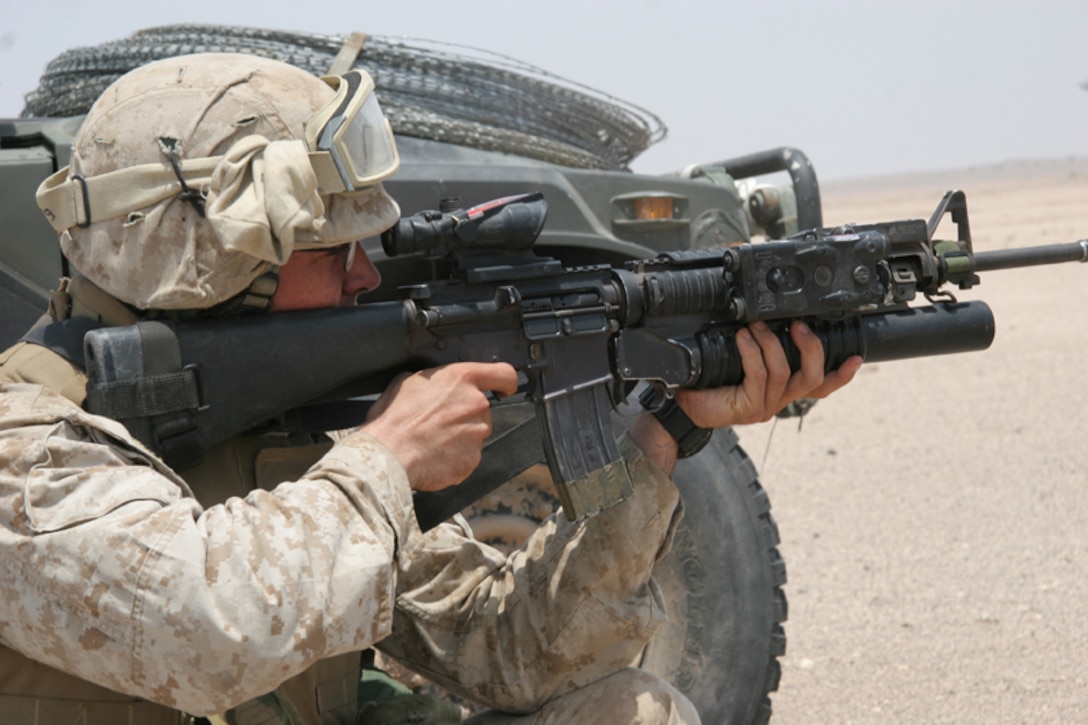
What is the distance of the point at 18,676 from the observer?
2143mm

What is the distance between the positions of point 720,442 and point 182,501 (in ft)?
6.63

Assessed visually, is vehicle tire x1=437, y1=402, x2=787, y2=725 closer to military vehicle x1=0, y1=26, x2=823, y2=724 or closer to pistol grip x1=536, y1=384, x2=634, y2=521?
military vehicle x1=0, y1=26, x2=823, y2=724

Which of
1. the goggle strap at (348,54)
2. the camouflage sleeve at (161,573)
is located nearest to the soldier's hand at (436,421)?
the camouflage sleeve at (161,573)

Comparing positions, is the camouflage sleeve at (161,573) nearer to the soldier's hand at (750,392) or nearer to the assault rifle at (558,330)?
the assault rifle at (558,330)

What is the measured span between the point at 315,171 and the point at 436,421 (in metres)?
0.52

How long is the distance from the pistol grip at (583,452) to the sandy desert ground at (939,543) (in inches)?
78.7

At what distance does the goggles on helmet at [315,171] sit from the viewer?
2.27m

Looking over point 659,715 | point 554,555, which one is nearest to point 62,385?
point 554,555

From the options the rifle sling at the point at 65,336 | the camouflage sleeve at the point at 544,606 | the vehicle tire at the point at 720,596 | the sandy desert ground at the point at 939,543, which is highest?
the rifle sling at the point at 65,336

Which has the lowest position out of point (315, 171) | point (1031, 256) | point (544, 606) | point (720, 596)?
point (720, 596)

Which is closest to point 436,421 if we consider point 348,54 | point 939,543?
point 348,54

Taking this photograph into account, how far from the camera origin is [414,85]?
13.5 ft

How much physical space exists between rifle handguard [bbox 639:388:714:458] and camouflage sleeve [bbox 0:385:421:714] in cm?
89

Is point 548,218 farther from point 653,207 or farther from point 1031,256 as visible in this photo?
point 1031,256
